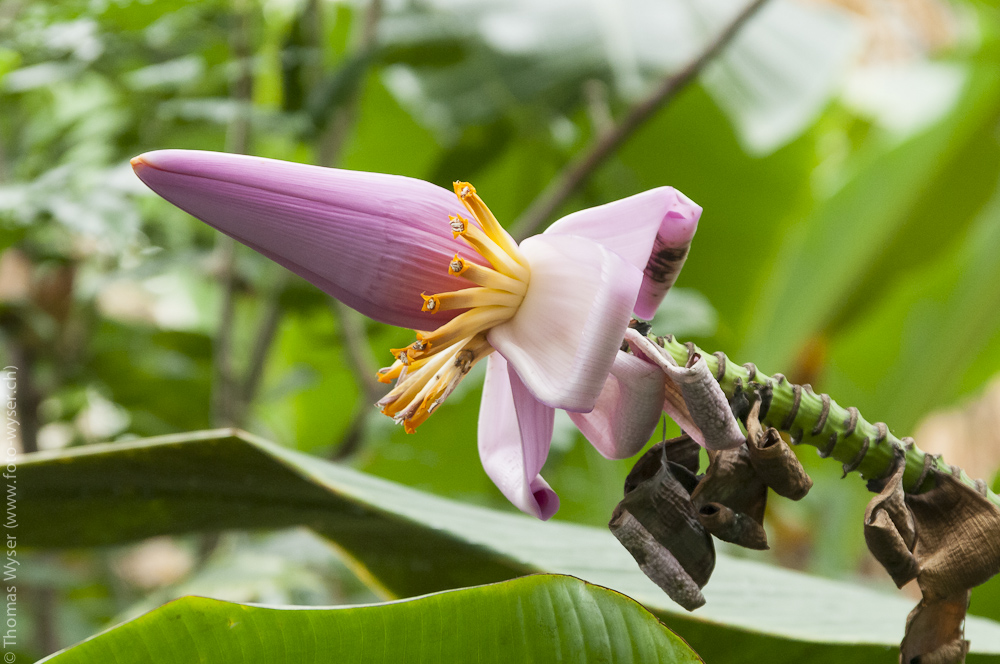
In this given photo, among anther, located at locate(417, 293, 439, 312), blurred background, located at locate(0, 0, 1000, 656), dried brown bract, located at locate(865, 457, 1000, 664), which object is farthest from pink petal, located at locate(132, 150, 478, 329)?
blurred background, located at locate(0, 0, 1000, 656)

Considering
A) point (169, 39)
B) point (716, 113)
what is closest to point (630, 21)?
point (716, 113)

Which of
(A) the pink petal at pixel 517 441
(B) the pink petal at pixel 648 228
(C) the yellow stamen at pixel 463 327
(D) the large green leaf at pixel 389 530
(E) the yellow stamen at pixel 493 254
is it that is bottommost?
(D) the large green leaf at pixel 389 530

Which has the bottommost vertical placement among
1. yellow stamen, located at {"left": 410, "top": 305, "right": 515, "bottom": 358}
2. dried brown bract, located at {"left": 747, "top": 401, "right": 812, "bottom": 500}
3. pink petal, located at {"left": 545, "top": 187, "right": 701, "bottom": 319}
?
yellow stamen, located at {"left": 410, "top": 305, "right": 515, "bottom": 358}

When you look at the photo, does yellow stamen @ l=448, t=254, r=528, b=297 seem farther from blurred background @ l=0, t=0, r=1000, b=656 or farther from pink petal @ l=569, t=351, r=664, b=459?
blurred background @ l=0, t=0, r=1000, b=656

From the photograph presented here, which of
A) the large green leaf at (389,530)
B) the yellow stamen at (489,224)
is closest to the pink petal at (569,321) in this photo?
the yellow stamen at (489,224)

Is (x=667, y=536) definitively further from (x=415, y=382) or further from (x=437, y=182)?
(x=437, y=182)

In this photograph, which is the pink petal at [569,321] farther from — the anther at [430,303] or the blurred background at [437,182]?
the blurred background at [437,182]

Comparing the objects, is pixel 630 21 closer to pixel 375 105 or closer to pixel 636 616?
pixel 375 105
